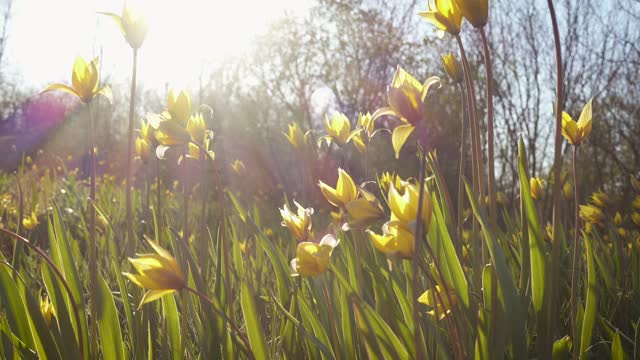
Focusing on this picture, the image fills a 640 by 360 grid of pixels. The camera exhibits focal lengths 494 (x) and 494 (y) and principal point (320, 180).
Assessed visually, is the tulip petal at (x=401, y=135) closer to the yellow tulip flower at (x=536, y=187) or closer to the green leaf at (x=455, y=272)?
the green leaf at (x=455, y=272)

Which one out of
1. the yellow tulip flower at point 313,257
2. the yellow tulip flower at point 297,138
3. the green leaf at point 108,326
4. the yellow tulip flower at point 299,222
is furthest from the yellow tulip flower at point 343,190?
the yellow tulip flower at point 297,138

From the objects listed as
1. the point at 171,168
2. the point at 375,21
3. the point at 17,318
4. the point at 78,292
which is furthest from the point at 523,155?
the point at 375,21

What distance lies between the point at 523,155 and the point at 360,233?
47 cm

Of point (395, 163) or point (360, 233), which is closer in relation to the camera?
point (360, 233)

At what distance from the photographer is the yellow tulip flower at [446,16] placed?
86 centimetres

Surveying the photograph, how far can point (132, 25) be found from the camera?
0.99 m

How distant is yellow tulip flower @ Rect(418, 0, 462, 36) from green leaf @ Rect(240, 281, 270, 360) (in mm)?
574

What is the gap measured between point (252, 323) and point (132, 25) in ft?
2.06

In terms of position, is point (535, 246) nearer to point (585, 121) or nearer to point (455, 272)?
point (455, 272)

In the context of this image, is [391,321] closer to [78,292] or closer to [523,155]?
[523,155]

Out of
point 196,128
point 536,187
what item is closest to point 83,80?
point 196,128

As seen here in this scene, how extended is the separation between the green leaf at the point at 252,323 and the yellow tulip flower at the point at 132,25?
0.54 meters

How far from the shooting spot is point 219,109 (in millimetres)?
12953

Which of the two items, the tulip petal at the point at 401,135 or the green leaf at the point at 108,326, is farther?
the green leaf at the point at 108,326
